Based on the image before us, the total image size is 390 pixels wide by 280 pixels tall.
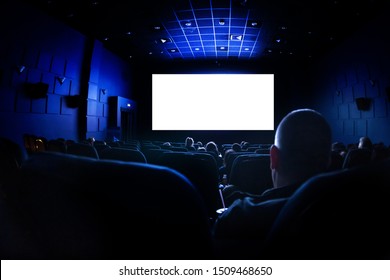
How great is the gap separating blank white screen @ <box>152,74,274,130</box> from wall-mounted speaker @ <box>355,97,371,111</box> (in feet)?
15.0

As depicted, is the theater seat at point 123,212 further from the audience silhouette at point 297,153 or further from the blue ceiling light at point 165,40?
the blue ceiling light at point 165,40

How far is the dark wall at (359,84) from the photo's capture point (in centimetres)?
721

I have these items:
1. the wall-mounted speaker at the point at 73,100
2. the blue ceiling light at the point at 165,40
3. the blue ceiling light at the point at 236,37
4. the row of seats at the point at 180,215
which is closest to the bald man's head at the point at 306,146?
the row of seats at the point at 180,215

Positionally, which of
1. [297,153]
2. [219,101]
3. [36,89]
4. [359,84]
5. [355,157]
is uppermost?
[359,84]

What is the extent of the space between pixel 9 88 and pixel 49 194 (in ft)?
21.9

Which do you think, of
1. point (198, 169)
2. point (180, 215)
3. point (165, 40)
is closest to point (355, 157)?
point (198, 169)

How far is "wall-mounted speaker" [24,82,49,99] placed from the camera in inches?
264

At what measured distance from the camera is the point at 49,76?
7.45 meters

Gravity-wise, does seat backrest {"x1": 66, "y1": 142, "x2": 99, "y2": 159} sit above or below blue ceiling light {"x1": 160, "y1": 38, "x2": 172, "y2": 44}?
below

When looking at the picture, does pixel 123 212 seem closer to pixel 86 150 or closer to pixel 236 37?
pixel 86 150

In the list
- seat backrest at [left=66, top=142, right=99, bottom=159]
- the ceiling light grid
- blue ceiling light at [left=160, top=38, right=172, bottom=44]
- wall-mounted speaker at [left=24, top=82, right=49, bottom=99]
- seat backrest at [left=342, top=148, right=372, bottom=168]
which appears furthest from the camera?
blue ceiling light at [left=160, top=38, right=172, bottom=44]

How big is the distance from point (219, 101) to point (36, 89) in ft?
23.7

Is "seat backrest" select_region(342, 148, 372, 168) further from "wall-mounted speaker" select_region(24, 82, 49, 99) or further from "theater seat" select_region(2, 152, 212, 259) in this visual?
"wall-mounted speaker" select_region(24, 82, 49, 99)

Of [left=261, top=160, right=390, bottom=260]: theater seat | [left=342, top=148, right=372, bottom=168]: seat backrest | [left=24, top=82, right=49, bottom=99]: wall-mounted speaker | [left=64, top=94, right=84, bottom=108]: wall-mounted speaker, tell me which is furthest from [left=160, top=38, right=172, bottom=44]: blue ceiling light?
[left=261, top=160, right=390, bottom=260]: theater seat
